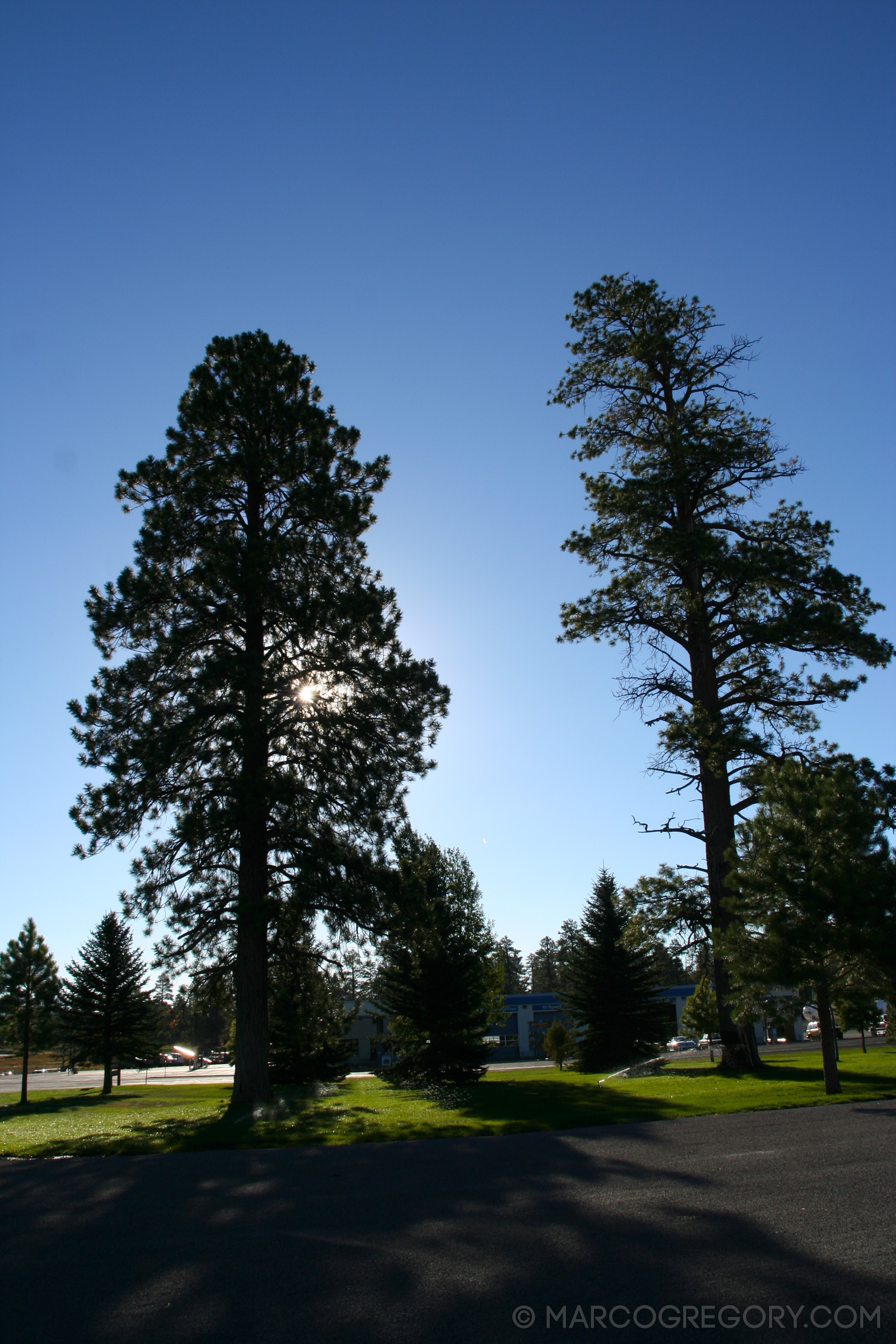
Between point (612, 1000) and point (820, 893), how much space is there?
21.7 m

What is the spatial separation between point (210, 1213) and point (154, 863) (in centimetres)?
1181

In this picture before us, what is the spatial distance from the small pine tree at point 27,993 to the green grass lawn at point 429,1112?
39.1 feet

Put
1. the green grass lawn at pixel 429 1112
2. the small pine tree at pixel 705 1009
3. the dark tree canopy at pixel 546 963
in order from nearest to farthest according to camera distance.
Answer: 1. the green grass lawn at pixel 429 1112
2. the small pine tree at pixel 705 1009
3. the dark tree canopy at pixel 546 963

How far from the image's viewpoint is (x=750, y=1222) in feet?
20.5

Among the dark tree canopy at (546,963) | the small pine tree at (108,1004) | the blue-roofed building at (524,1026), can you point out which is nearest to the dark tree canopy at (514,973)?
the dark tree canopy at (546,963)

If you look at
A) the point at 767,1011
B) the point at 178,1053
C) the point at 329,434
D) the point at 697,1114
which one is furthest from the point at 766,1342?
the point at 178,1053

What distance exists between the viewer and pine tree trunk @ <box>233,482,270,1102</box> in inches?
714

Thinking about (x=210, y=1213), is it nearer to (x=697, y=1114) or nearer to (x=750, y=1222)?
(x=750, y=1222)

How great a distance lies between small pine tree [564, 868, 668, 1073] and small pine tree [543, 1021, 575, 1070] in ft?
20.9

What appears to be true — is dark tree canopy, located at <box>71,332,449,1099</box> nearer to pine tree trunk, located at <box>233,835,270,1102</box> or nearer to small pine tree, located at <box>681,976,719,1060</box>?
pine tree trunk, located at <box>233,835,270,1102</box>

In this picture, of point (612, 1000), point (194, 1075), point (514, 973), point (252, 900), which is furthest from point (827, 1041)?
point (514, 973)

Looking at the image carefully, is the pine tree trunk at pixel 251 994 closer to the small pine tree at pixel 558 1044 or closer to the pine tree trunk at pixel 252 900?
the pine tree trunk at pixel 252 900

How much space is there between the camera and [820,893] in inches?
573

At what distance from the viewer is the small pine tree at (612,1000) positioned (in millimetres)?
33750
